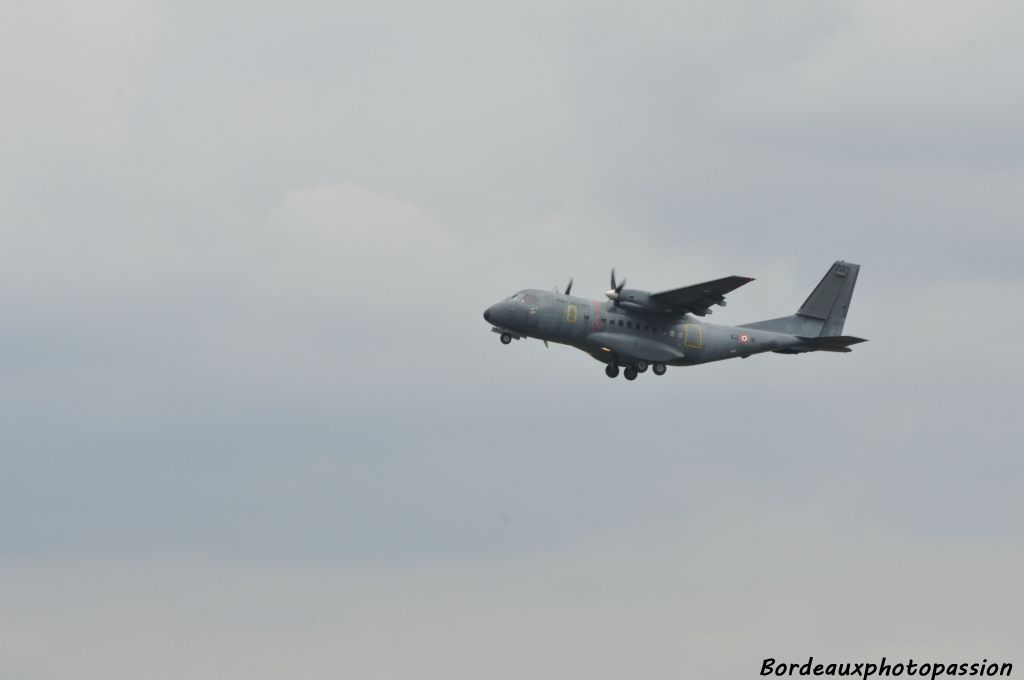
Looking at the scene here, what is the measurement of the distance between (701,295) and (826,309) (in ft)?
35.7

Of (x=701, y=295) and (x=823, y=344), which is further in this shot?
(x=823, y=344)

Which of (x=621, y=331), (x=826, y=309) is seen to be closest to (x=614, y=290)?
(x=621, y=331)

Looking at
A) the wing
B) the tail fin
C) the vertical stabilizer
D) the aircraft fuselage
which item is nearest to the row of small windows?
the aircraft fuselage

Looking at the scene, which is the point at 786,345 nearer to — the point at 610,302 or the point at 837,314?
the point at 837,314

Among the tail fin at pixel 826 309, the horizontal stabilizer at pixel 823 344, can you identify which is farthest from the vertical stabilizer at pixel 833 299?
the horizontal stabilizer at pixel 823 344

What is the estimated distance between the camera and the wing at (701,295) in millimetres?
64000

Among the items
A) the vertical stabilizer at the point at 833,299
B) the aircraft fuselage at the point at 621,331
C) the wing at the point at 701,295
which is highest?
the vertical stabilizer at the point at 833,299

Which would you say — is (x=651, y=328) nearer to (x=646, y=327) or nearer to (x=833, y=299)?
(x=646, y=327)

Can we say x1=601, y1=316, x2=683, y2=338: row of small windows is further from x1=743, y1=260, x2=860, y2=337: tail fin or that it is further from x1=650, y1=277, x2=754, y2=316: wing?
x1=743, y1=260, x2=860, y2=337: tail fin

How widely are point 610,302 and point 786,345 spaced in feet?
33.0

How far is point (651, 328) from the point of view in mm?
66812

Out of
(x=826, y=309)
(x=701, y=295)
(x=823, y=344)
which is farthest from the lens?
(x=826, y=309)

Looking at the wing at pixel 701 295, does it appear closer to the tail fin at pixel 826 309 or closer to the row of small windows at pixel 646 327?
the row of small windows at pixel 646 327

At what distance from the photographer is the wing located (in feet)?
210
